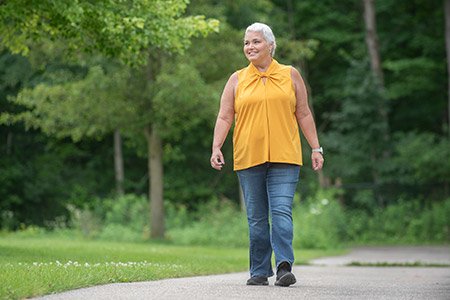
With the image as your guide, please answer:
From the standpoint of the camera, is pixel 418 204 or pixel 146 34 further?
pixel 418 204

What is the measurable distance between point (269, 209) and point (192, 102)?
552 inches

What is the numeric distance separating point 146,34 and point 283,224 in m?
5.99

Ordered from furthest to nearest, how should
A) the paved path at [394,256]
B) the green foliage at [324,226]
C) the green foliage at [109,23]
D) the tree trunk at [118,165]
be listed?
the tree trunk at [118,165]
the green foliage at [324,226]
the paved path at [394,256]
the green foliage at [109,23]

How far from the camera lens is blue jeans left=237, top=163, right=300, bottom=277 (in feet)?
28.0

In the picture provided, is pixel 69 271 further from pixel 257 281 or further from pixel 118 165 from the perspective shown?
pixel 118 165

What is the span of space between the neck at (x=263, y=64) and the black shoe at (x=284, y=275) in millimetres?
1570

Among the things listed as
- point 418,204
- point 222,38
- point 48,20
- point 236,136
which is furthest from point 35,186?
point 236,136

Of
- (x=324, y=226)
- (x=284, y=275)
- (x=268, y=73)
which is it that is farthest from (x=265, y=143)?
(x=324, y=226)

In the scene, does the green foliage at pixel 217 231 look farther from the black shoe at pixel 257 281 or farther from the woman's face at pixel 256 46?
the woman's face at pixel 256 46

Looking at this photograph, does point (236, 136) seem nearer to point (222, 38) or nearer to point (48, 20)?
point (48, 20)

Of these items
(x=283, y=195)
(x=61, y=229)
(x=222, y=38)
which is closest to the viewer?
(x=283, y=195)

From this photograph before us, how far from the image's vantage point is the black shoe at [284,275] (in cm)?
841

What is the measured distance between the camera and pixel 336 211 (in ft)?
81.8

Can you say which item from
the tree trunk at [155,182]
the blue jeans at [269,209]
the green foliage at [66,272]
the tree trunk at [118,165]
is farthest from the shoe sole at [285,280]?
the tree trunk at [118,165]
